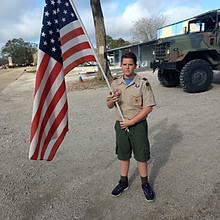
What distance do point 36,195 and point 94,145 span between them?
141 centimetres

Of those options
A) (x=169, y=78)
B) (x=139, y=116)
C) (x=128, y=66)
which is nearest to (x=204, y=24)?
(x=169, y=78)

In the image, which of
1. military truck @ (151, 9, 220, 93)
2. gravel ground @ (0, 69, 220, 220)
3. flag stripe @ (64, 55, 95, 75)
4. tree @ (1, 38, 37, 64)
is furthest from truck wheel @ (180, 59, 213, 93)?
tree @ (1, 38, 37, 64)

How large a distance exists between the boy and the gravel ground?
1.01 ft

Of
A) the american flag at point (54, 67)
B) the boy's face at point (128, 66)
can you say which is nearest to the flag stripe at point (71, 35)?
the american flag at point (54, 67)

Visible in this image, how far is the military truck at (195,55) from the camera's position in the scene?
282 inches

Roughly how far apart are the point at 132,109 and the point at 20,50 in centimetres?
9012

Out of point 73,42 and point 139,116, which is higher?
point 73,42

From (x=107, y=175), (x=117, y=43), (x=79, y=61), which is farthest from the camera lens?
(x=117, y=43)

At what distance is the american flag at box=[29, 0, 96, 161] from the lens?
2129mm

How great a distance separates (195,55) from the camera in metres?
7.61

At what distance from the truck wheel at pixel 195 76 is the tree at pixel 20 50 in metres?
83.4

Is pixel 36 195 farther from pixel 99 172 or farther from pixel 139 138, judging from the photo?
pixel 139 138

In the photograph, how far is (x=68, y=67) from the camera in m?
2.30

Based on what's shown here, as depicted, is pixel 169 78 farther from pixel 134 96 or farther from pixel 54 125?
pixel 54 125
